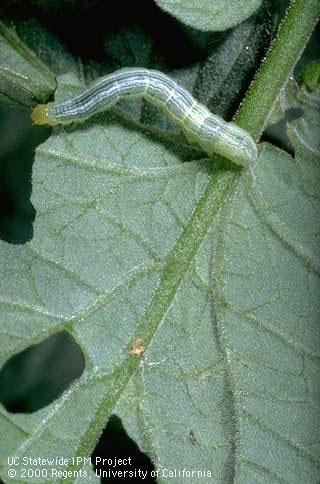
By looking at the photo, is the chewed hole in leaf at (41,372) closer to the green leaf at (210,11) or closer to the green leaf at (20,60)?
the green leaf at (20,60)

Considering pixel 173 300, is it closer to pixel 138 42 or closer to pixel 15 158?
pixel 138 42

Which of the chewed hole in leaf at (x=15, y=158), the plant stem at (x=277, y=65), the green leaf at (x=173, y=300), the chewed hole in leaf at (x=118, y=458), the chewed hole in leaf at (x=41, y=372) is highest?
the plant stem at (x=277, y=65)

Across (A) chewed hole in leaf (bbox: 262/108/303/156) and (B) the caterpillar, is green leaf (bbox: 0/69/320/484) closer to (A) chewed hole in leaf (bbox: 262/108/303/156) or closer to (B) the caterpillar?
(B) the caterpillar

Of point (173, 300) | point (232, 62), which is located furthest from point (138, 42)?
point (173, 300)

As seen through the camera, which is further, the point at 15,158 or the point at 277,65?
the point at 15,158

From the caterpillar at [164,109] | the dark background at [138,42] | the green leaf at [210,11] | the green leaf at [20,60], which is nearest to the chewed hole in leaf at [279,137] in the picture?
the dark background at [138,42]

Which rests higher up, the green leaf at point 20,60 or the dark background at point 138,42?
the dark background at point 138,42

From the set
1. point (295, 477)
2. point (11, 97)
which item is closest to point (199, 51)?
point (11, 97)

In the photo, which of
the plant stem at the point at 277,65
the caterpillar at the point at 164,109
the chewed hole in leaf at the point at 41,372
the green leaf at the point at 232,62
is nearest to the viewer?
the caterpillar at the point at 164,109
